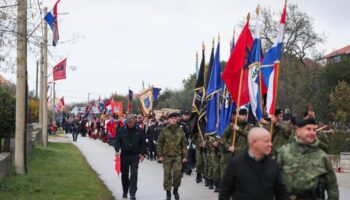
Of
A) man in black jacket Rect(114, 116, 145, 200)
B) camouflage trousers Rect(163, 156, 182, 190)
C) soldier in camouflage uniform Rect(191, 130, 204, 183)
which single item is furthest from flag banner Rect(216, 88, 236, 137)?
soldier in camouflage uniform Rect(191, 130, 204, 183)

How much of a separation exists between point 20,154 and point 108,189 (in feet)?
9.68

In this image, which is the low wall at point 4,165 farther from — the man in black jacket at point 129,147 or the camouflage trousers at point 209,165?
the camouflage trousers at point 209,165

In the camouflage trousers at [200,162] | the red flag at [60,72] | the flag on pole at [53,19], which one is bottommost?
the camouflage trousers at [200,162]

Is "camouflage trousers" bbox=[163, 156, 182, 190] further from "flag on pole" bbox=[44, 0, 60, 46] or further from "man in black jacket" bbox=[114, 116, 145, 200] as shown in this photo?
"flag on pole" bbox=[44, 0, 60, 46]

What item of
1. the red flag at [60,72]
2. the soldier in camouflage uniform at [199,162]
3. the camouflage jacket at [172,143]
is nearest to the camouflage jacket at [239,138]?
the camouflage jacket at [172,143]

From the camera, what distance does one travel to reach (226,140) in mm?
12109

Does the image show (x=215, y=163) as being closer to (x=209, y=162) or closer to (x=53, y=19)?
(x=209, y=162)

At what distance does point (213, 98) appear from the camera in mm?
15102

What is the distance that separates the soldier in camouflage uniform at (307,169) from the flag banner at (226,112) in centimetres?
681

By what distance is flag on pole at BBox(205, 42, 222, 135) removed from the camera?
15062 millimetres

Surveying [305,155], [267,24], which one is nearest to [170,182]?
[305,155]

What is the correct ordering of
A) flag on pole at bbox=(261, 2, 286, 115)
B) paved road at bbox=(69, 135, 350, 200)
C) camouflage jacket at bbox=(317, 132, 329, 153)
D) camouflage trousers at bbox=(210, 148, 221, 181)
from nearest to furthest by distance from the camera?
camouflage jacket at bbox=(317, 132, 329, 153)
flag on pole at bbox=(261, 2, 286, 115)
paved road at bbox=(69, 135, 350, 200)
camouflage trousers at bbox=(210, 148, 221, 181)

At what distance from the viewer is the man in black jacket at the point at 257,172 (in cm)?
582

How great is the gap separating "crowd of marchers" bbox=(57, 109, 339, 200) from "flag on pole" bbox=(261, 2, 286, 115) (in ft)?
1.12
